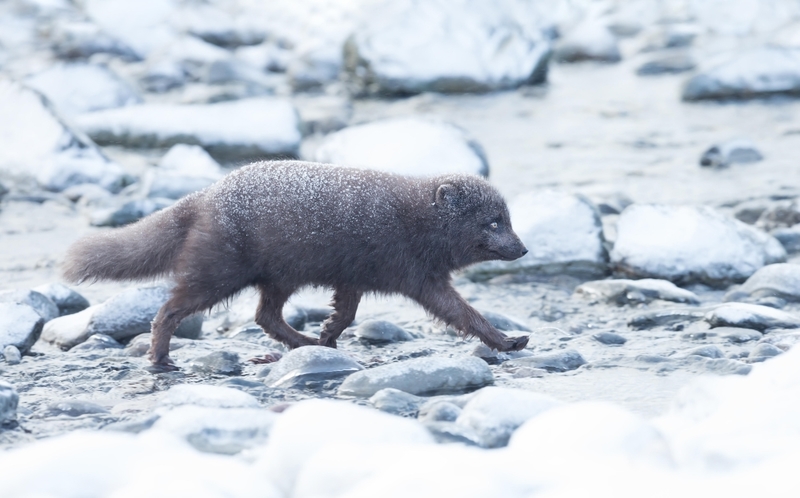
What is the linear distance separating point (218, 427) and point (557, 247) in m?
4.25

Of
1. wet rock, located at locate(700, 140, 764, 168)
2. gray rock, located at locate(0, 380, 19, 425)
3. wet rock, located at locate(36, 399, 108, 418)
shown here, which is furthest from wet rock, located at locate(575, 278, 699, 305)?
wet rock, located at locate(700, 140, 764, 168)

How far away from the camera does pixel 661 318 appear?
6.46 metres

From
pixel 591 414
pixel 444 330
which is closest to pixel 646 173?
pixel 444 330

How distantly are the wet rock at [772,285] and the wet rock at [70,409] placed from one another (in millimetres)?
4171

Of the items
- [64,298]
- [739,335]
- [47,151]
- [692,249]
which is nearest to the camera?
[739,335]

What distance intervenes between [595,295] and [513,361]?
5.50ft

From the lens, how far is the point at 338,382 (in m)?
5.21

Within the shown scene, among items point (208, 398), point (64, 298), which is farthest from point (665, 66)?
point (208, 398)

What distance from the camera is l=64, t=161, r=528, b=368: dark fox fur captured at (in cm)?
572

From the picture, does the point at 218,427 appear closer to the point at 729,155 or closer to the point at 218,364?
the point at 218,364

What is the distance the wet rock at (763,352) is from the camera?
5.36 meters

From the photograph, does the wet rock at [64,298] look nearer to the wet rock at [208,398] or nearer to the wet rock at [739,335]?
the wet rock at [208,398]

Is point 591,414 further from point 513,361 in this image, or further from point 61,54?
point 61,54

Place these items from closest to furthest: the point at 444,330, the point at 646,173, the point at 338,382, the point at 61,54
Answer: the point at 338,382, the point at 444,330, the point at 646,173, the point at 61,54
